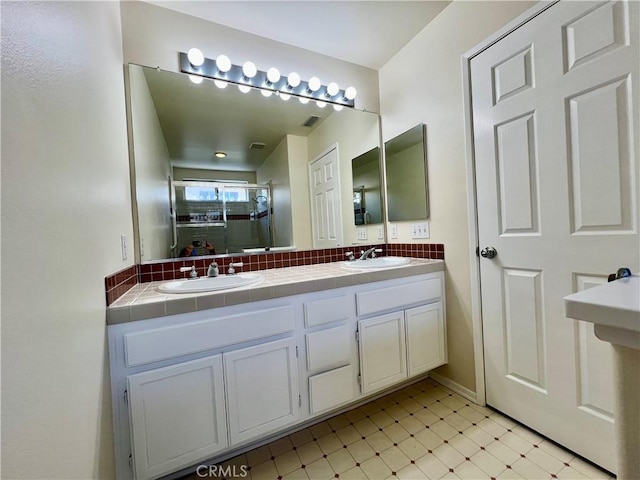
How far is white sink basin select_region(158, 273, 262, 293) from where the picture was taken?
1213 mm

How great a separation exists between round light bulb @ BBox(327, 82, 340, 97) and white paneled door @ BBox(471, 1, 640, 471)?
954mm

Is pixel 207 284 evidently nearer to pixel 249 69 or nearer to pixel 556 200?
pixel 249 69

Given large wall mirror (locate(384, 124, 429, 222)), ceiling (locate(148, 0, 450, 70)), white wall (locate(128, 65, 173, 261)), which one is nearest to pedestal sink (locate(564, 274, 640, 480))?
large wall mirror (locate(384, 124, 429, 222))

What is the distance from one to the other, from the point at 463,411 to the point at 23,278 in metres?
2.04

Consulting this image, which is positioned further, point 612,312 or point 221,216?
point 221,216

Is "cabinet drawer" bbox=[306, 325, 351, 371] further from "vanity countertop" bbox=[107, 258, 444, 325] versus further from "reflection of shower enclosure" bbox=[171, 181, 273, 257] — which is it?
"reflection of shower enclosure" bbox=[171, 181, 273, 257]

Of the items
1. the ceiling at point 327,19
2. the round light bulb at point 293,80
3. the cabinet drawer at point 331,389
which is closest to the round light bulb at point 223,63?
the ceiling at point 327,19

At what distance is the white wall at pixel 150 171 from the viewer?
148cm

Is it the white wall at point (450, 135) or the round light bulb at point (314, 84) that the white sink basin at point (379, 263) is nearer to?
the white wall at point (450, 135)

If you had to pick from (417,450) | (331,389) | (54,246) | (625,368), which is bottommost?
(417,450)

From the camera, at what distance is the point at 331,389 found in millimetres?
1400

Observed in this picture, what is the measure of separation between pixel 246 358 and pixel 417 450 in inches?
38.9

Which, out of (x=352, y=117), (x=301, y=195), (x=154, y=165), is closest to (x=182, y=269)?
(x=154, y=165)

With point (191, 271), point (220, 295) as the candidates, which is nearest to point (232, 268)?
point (191, 271)
